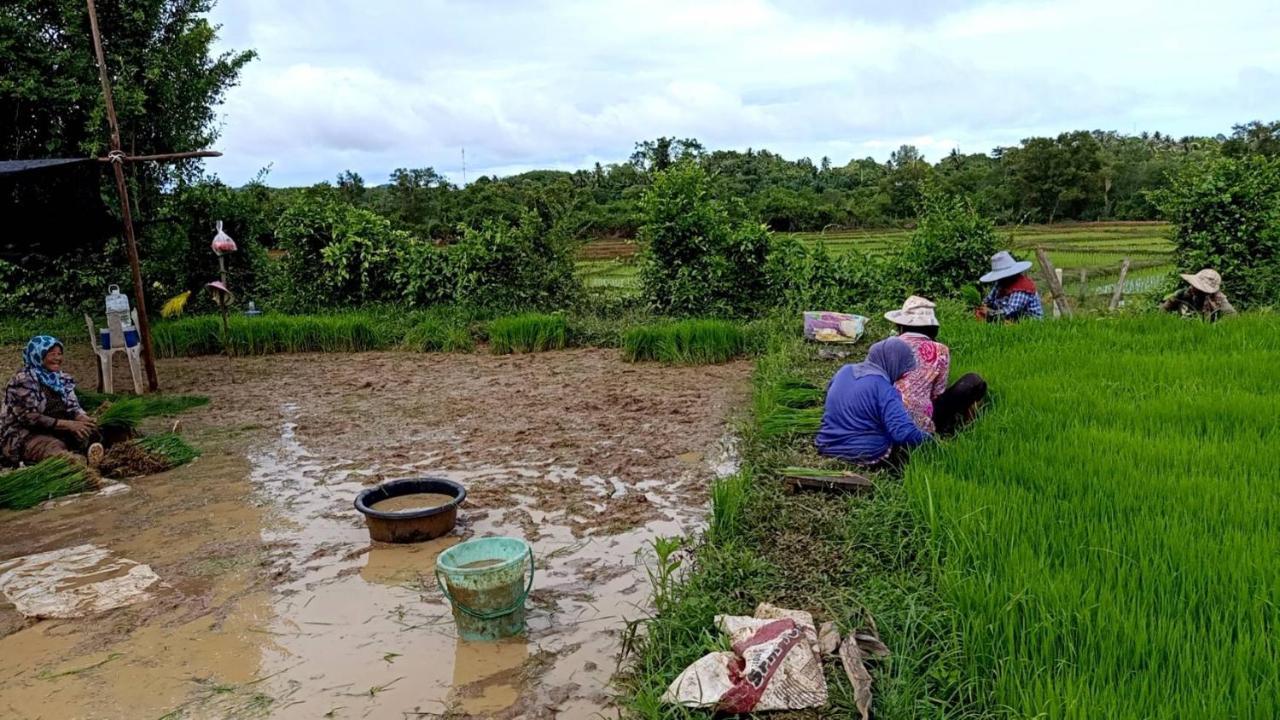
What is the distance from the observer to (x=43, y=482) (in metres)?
4.95

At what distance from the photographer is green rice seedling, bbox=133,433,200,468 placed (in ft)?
18.6

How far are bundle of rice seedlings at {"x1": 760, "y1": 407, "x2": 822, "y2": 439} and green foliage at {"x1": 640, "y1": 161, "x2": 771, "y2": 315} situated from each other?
507 centimetres

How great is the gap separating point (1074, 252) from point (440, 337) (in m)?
13.7

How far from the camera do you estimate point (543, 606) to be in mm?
3512

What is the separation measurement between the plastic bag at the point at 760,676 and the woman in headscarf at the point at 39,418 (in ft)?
16.0

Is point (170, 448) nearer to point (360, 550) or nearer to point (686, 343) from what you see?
point (360, 550)

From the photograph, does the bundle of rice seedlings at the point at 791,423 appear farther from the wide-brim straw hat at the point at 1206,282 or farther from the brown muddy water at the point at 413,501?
the wide-brim straw hat at the point at 1206,282

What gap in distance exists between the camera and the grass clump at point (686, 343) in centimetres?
895

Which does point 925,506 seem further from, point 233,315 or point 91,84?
point 91,84

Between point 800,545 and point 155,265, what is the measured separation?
10532 millimetres

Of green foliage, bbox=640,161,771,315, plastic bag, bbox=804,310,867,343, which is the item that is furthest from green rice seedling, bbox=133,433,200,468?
green foliage, bbox=640,161,771,315

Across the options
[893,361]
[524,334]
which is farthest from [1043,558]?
[524,334]

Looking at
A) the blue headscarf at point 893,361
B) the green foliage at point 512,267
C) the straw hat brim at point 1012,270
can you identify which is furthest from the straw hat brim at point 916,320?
the green foliage at point 512,267

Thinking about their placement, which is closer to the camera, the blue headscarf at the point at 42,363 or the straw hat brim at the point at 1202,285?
the blue headscarf at the point at 42,363
